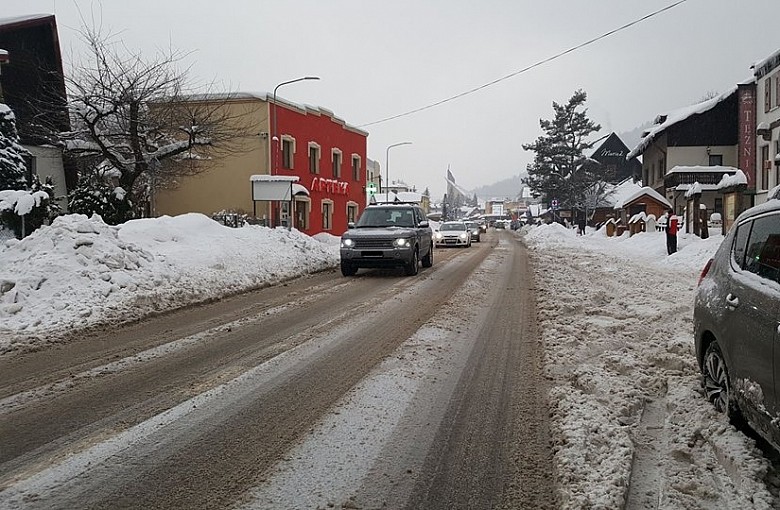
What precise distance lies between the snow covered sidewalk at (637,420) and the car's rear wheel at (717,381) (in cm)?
10

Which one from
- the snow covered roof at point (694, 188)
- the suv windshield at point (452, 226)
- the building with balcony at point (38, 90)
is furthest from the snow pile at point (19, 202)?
the snow covered roof at point (694, 188)

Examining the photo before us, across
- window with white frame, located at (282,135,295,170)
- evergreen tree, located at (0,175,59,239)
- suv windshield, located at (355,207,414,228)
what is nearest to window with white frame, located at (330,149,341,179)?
window with white frame, located at (282,135,295,170)

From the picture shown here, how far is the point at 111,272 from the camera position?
1049cm

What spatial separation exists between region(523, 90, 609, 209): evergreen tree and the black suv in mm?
48490

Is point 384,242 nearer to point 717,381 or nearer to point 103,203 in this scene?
point 717,381

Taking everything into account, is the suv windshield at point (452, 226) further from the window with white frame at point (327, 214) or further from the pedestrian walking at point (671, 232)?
the pedestrian walking at point (671, 232)

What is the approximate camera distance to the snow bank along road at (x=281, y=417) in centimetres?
370

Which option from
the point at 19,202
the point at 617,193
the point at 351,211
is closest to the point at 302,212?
the point at 351,211

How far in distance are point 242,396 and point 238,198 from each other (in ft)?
102

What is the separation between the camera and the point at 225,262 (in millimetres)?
14102

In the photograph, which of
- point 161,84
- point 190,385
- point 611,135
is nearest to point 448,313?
point 190,385

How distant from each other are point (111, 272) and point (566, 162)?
57.7m

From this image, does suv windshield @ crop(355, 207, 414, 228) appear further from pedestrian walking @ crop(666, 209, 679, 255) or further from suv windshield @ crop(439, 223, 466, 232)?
suv windshield @ crop(439, 223, 466, 232)

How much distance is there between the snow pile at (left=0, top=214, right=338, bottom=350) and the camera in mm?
9016
